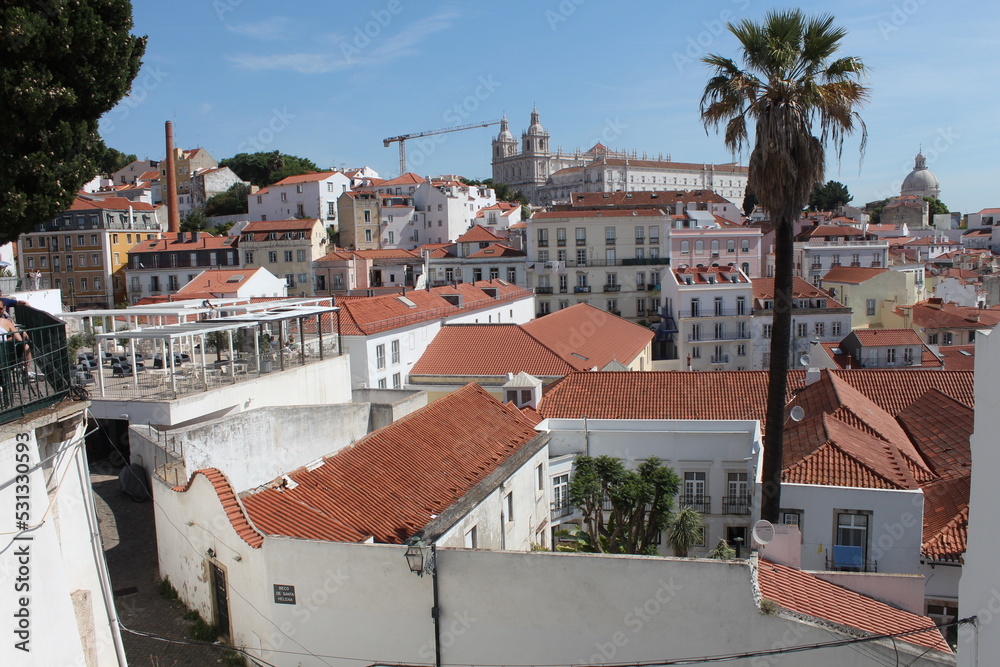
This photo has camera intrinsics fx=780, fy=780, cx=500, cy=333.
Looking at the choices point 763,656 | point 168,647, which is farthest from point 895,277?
point 168,647

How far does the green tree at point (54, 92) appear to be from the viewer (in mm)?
8469

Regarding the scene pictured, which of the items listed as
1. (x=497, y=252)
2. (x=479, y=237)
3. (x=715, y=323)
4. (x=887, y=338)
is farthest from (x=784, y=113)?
(x=479, y=237)

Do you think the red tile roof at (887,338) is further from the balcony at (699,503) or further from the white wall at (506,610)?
the white wall at (506,610)

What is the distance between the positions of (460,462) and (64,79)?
10.2 meters

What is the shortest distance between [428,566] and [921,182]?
158446 mm

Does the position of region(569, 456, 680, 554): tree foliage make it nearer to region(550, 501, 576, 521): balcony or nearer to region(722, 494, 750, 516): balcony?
region(550, 501, 576, 521): balcony

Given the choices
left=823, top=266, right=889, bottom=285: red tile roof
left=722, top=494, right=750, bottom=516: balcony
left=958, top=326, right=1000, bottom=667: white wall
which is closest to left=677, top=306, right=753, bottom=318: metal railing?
left=823, top=266, right=889, bottom=285: red tile roof

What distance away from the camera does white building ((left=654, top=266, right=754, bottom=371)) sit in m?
53.3

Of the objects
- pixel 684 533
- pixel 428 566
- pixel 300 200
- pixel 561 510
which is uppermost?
pixel 300 200

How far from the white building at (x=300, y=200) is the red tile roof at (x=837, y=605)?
78.3 meters

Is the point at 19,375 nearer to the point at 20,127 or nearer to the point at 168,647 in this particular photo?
the point at 20,127

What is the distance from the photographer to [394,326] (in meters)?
33.3

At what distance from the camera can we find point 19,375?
312 inches

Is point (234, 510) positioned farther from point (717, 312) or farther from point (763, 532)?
point (717, 312)
